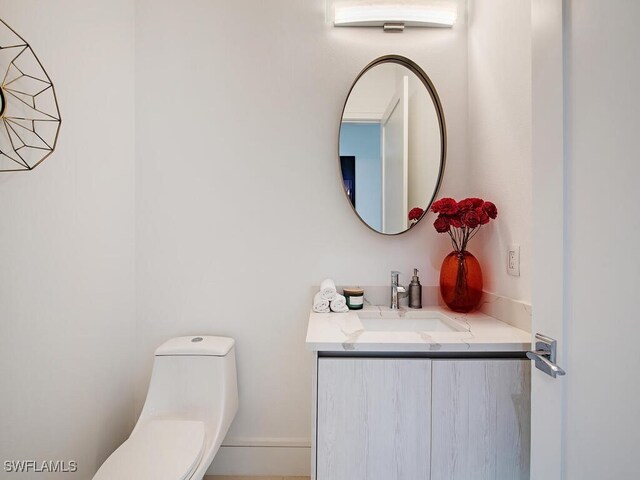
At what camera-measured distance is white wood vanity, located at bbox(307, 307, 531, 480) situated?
1040 millimetres

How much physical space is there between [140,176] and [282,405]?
4.34 feet

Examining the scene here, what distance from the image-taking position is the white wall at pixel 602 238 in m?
0.58

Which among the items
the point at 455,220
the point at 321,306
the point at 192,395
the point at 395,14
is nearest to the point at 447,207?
the point at 455,220

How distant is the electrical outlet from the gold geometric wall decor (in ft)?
5.50

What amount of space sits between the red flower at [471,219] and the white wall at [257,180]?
0.31m

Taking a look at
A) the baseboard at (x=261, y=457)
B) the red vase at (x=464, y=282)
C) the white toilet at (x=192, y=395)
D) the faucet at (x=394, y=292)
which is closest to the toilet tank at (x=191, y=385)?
the white toilet at (x=192, y=395)

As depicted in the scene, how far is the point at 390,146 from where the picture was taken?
1598 mm

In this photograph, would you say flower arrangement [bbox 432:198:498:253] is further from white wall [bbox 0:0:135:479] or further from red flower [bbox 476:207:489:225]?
white wall [bbox 0:0:135:479]

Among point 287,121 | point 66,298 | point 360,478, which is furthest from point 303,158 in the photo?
point 360,478

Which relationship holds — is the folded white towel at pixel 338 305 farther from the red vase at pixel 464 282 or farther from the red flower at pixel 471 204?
the red flower at pixel 471 204

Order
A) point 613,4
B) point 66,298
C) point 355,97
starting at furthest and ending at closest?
point 355,97 → point 66,298 → point 613,4

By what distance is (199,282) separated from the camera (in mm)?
1638

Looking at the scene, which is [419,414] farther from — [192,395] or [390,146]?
[390,146]

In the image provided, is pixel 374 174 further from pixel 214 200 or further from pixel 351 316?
pixel 214 200
